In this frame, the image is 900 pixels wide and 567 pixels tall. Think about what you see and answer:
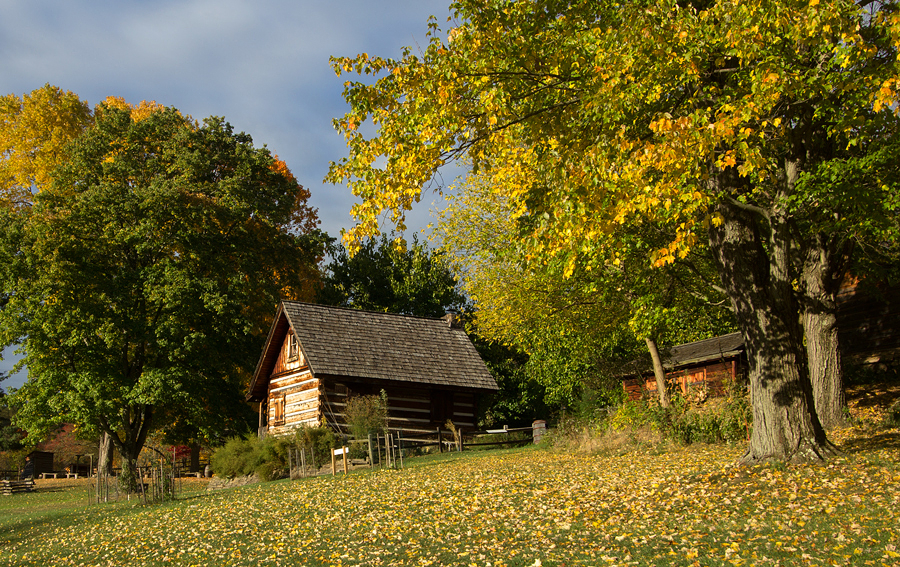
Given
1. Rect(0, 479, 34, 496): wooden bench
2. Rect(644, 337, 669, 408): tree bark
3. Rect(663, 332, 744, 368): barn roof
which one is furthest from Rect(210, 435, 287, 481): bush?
Rect(663, 332, 744, 368): barn roof

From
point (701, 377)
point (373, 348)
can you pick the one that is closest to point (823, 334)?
point (701, 377)

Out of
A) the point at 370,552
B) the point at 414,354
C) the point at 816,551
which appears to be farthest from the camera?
the point at 414,354

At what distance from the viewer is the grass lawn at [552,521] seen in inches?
309

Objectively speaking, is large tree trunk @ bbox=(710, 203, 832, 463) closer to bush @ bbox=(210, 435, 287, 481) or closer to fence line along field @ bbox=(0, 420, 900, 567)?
fence line along field @ bbox=(0, 420, 900, 567)

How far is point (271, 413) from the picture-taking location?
31.0m

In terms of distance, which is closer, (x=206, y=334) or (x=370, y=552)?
(x=370, y=552)

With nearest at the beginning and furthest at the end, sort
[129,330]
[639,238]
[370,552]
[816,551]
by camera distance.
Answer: [816,551] → [370,552] → [639,238] → [129,330]

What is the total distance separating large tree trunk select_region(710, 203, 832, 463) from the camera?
1129 centimetres

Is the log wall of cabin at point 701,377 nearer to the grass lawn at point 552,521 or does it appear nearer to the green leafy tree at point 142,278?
the grass lawn at point 552,521

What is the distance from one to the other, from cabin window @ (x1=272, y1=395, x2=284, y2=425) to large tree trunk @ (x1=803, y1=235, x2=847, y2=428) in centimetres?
2208

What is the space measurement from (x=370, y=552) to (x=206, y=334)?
20.5 m

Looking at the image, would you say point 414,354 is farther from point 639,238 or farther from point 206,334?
point 639,238

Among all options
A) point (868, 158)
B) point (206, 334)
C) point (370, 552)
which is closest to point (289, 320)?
point (206, 334)

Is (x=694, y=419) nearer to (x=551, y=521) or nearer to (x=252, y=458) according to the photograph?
(x=551, y=521)
